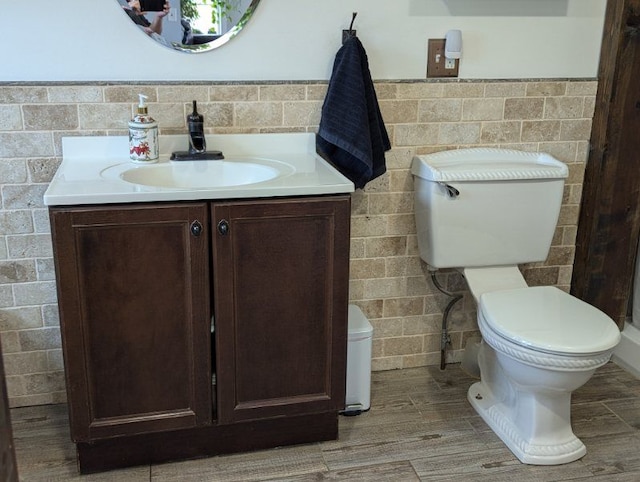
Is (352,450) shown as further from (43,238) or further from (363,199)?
(43,238)

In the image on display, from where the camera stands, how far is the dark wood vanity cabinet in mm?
1862

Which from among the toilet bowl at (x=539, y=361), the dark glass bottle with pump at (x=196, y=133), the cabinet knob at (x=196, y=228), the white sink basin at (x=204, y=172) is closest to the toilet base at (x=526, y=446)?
the toilet bowl at (x=539, y=361)

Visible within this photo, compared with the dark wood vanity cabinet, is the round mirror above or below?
above

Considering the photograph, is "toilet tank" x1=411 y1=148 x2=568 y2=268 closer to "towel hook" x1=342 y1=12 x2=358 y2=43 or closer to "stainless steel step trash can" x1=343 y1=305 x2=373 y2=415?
"stainless steel step trash can" x1=343 y1=305 x2=373 y2=415

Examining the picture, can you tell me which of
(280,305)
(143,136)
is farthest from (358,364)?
(143,136)

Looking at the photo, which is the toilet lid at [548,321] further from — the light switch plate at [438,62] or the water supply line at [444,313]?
the light switch plate at [438,62]

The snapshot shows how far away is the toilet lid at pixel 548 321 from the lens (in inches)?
78.9

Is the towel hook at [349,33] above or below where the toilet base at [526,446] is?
above

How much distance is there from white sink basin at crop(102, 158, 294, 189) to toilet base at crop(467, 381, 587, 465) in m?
1.05

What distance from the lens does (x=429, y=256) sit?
243 cm

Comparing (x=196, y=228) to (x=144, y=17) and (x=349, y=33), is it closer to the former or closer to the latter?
(x=144, y=17)

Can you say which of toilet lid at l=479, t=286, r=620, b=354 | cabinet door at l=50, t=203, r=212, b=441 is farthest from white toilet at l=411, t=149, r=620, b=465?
cabinet door at l=50, t=203, r=212, b=441

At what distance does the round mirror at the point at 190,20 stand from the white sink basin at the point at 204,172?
0.37 meters

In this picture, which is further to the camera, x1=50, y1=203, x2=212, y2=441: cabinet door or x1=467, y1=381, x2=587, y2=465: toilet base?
x1=467, y1=381, x2=587, y2=465: toilet base
